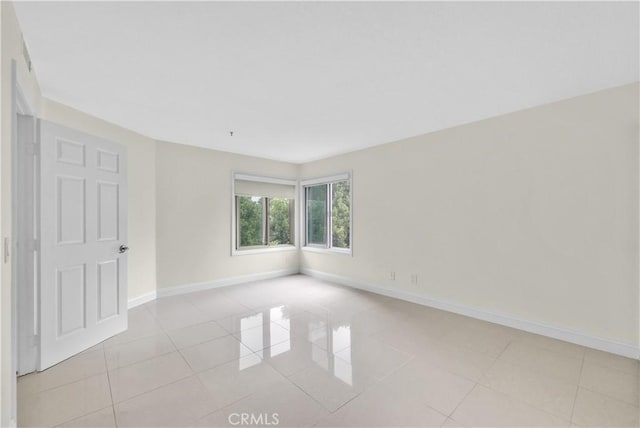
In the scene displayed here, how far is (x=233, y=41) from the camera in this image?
1.85m

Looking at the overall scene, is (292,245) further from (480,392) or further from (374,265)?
(480,392)

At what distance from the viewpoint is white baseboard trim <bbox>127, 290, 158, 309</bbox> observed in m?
3.74

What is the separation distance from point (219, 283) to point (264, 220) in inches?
58.3

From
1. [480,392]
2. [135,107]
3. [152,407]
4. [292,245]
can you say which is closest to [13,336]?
[152,407]

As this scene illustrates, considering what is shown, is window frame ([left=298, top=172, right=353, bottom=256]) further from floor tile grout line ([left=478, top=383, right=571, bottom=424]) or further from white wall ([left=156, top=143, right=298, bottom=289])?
floor tile grout line ([left=478, top=383, right=571, bottom=424])

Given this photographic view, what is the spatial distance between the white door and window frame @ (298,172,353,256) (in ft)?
10.5

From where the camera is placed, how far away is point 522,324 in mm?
3016

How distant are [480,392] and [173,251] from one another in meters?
4.18

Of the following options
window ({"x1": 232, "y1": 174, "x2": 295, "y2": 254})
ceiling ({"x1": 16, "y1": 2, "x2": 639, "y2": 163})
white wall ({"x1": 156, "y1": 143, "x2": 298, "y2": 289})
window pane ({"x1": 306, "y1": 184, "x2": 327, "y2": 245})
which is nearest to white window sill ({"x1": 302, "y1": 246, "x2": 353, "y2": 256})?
window pane ({"x1": 306, "y1": 184, "x2": 327, "y2": 245})

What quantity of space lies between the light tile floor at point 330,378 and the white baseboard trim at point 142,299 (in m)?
0.54

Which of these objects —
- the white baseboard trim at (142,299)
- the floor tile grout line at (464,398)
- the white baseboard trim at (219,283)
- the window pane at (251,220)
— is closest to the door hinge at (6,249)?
the white baseboard trim at (142,299)

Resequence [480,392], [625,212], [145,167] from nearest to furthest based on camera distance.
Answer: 1. [480,392]
2. [625,212]
3. [145,167]

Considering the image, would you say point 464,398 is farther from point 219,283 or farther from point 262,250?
point 262,250

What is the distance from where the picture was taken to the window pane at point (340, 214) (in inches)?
201
